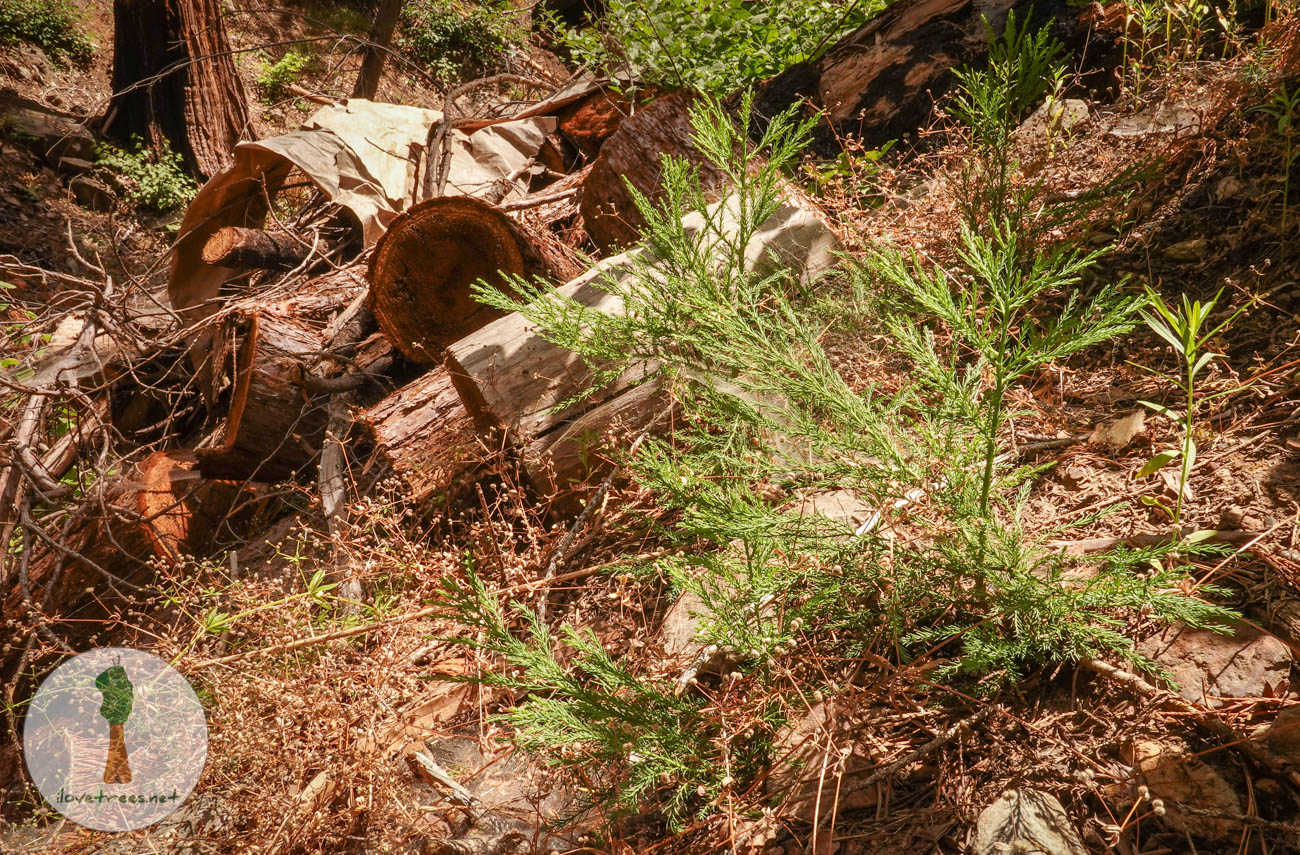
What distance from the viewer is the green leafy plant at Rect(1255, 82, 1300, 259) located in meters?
2.47

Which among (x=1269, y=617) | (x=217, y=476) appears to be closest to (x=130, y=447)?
(x=217, y=476)

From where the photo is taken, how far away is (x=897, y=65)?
14.4 ft

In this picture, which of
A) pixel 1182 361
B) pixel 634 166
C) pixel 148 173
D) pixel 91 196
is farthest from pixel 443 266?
pixel 91 196

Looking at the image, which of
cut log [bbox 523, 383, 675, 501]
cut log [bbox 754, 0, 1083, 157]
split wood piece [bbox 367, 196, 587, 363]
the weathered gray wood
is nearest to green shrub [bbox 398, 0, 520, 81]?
cut log [bbox 754, 0, 1083, 157]

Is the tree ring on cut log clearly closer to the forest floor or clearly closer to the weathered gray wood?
the weathered gray wood

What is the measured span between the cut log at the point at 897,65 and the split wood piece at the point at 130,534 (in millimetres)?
3960

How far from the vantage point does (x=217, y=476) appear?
3777 millimetres

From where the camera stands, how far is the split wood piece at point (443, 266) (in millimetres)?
3307

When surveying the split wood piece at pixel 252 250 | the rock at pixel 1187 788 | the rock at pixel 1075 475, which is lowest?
the rock at pixel 1187 788

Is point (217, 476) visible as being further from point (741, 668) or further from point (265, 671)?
point (741, 668)

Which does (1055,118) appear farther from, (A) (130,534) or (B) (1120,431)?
(A) (130,534)

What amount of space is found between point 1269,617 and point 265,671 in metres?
2.95

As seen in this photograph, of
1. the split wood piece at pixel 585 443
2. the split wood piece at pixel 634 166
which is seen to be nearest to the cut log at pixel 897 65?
the split wood piece at pixel 634 166

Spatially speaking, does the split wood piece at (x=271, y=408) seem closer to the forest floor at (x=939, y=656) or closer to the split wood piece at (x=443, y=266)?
the forest floor at (x=939, y=656)
